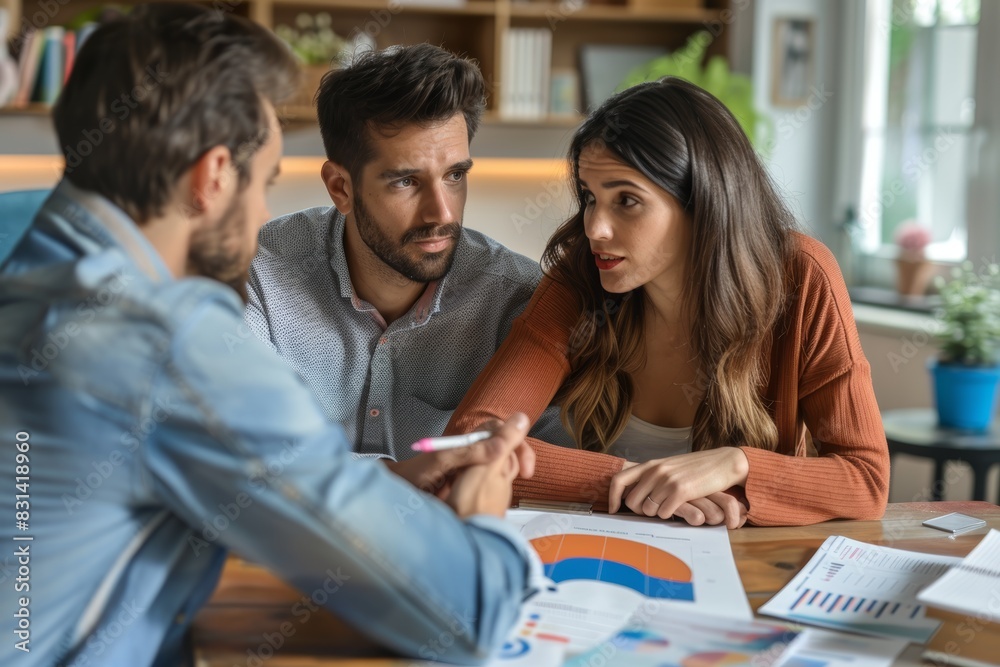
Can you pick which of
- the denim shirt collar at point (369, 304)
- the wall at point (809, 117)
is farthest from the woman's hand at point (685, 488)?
the wall at point (809, 117)

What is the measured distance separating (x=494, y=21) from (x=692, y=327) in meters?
2.47

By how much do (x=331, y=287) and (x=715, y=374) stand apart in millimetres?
726

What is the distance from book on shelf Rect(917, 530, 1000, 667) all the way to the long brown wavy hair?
560 mm

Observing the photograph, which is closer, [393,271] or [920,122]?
[393,271]

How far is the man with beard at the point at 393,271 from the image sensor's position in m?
1.77

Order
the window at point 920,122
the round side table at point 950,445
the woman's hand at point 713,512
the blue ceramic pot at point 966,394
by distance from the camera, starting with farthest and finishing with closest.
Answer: the window at point 920,122 < the blue ceramic pot at point 966,394 < the round side table at point 950,445 < the woman's hand at point 713,512

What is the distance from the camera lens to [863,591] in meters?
1.09

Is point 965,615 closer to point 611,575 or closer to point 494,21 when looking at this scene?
point 611,575

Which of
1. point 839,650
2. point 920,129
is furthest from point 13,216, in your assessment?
point 920,129

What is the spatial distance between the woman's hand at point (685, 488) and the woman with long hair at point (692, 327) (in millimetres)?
36

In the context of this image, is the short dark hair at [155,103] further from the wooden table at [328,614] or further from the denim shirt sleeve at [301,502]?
the wooden table at [328,614]

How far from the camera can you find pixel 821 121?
416cm

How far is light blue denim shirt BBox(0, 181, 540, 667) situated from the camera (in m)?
0.77

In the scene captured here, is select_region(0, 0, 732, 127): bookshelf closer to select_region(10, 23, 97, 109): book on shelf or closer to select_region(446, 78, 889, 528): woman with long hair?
select_region(10, 23, 97, 109): book on shelf
